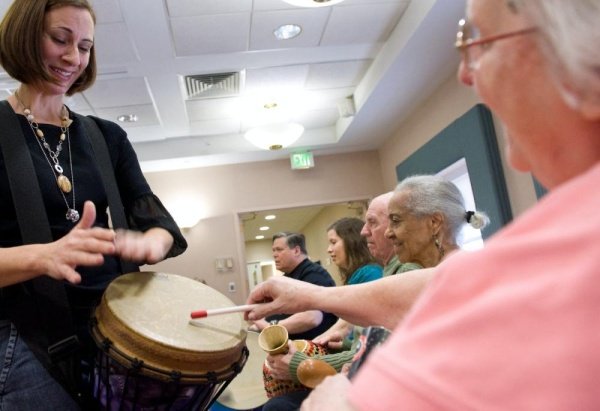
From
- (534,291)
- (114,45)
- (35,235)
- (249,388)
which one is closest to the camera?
(534,291)

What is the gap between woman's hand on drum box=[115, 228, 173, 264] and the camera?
3.72 feet

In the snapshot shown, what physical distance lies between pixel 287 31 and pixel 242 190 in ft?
9.17

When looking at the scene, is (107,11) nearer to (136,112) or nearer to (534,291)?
(136,112)

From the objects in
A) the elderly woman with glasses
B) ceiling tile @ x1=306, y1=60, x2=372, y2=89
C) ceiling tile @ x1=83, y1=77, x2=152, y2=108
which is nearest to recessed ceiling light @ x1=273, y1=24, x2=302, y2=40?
ceiling tile @ x1=306, y1=60, x2=372, y2=89

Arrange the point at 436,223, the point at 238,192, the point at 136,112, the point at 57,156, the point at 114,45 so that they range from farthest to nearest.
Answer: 1. the point at 238,192
2. the point at 136,112
3. the point at 114,45
4. the point at 436,223
5. the point at 57,156

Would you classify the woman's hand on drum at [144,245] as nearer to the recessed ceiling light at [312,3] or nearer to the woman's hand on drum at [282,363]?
the woman's hand on drum at [282,363]

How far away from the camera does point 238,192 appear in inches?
246

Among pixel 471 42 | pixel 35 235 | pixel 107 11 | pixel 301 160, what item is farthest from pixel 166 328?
pixel 301 160

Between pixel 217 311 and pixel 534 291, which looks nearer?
pixel 534 291

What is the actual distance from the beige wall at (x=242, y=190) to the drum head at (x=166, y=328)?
4.76 meters

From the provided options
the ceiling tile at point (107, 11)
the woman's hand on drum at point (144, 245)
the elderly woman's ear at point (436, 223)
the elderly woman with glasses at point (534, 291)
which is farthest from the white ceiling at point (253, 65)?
the elderly woman with glasses at point (534, 291)

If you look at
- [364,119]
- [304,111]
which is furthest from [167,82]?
[364,119]

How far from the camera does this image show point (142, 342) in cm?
104

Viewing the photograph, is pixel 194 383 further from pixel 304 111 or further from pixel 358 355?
pixel 304 111
